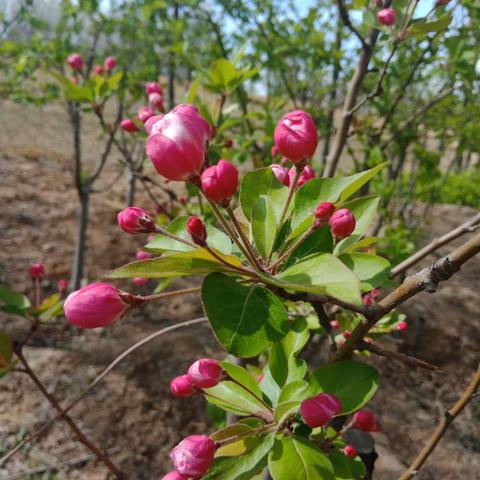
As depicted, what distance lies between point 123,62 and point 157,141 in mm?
4071

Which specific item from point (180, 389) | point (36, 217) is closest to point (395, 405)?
point (180, 389)

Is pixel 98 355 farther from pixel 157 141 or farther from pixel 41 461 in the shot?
pixel 157 141

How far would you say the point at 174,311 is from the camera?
13.0 feet

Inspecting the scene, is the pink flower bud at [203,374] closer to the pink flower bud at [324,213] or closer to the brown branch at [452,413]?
the pink flower bud at [324,213]

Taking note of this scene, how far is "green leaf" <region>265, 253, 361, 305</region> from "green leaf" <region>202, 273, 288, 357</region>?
65mm

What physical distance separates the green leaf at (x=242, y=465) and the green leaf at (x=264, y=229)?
1.12 feet

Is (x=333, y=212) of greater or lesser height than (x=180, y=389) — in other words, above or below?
above

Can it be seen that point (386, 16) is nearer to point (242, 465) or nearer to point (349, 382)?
point (349, 382)

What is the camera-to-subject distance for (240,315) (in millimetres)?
628

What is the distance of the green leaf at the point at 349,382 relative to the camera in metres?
0.78

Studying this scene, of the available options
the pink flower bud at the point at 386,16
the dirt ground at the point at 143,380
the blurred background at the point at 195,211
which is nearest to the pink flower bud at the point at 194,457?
the blurred background at the point at 195,211

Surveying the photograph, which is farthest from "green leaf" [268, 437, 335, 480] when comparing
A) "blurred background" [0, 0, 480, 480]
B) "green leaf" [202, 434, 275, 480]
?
"blurred background" [0, 0, 480, 480]

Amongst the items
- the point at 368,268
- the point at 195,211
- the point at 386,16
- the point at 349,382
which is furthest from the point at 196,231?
the point at 195,211

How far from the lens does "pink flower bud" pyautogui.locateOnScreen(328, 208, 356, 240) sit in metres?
0.67
